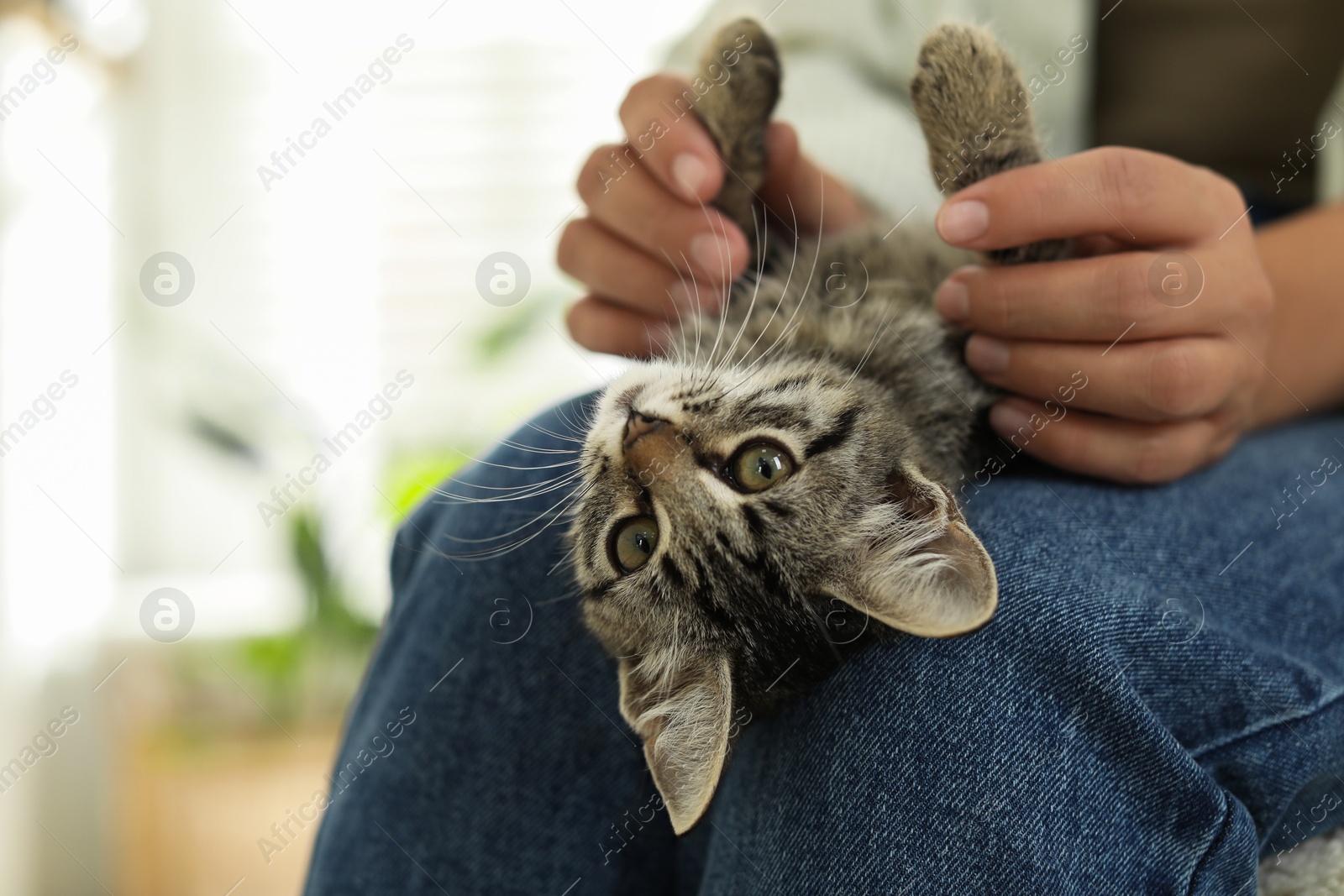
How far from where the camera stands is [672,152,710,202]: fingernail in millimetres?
1246

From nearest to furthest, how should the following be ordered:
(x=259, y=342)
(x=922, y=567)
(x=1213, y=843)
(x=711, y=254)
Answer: (x=1213, y=843) < (x=922, y=567) < (x=711, y=254) < (x=259, y=342)

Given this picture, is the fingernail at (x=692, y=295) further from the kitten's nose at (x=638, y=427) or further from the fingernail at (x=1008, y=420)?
the fingernail at (x=1008, y=420)

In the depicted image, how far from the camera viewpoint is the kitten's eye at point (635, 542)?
1.08 meters

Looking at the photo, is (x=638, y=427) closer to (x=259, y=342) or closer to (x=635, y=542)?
(x=635, y=542)

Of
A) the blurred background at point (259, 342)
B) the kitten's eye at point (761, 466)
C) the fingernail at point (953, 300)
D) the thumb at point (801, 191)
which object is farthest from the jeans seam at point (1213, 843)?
the blurred background at point (259, 342)

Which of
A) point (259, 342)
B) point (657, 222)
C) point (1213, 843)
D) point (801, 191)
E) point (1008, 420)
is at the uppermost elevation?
point (259, 342)

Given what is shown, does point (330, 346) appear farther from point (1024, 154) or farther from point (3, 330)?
point (1024, 154)

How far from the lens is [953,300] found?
1.17m

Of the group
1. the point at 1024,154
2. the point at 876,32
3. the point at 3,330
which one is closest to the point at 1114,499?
the point at 1024,154

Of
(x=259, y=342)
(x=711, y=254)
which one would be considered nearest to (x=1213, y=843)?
(x=711, y=254)

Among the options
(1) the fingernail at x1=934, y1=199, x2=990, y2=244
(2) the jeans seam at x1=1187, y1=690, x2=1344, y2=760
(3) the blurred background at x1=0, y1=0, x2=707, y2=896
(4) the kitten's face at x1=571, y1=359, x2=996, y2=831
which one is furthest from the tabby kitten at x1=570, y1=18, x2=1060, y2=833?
(3) the blurred background at x1=0, y1=0, x2=707, y2=896

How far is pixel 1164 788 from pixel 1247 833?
0.29ft

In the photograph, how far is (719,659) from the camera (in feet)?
3.26

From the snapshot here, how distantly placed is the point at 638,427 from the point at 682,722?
35 centimetres
